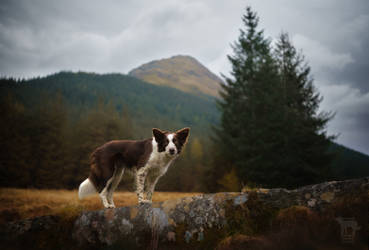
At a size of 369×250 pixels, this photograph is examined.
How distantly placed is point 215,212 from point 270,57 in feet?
82.5

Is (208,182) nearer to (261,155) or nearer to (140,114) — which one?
(261,155)

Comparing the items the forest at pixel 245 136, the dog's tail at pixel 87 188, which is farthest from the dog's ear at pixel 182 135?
the forest at pixel 245 136

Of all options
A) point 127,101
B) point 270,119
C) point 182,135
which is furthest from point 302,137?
point 127,101

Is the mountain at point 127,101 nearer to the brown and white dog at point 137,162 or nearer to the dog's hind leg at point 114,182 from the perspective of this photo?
the dog's hind leg at point 114,182

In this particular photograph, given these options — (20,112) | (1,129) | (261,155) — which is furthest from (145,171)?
(20,112)

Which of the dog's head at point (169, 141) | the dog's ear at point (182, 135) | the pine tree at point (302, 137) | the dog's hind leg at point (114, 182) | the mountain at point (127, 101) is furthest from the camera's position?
the mountain at point (127, 101)

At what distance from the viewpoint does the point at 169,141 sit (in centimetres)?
538

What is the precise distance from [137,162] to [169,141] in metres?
1.09

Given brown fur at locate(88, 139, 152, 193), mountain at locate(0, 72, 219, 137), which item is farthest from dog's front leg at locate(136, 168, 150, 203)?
mountain at locate(0, 72, 219, 137)

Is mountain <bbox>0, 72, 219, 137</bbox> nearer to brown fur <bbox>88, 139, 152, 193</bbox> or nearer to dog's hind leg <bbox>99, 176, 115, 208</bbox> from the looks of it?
brown fur <bbox>88, 139, 152, 193</bbox>

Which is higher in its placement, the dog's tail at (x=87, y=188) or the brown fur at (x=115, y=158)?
the brown fur at (x=115, y=158)

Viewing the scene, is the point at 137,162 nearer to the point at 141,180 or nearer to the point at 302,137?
the point at 141,180

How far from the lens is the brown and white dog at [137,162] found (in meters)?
5.46

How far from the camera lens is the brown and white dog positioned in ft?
17.9
